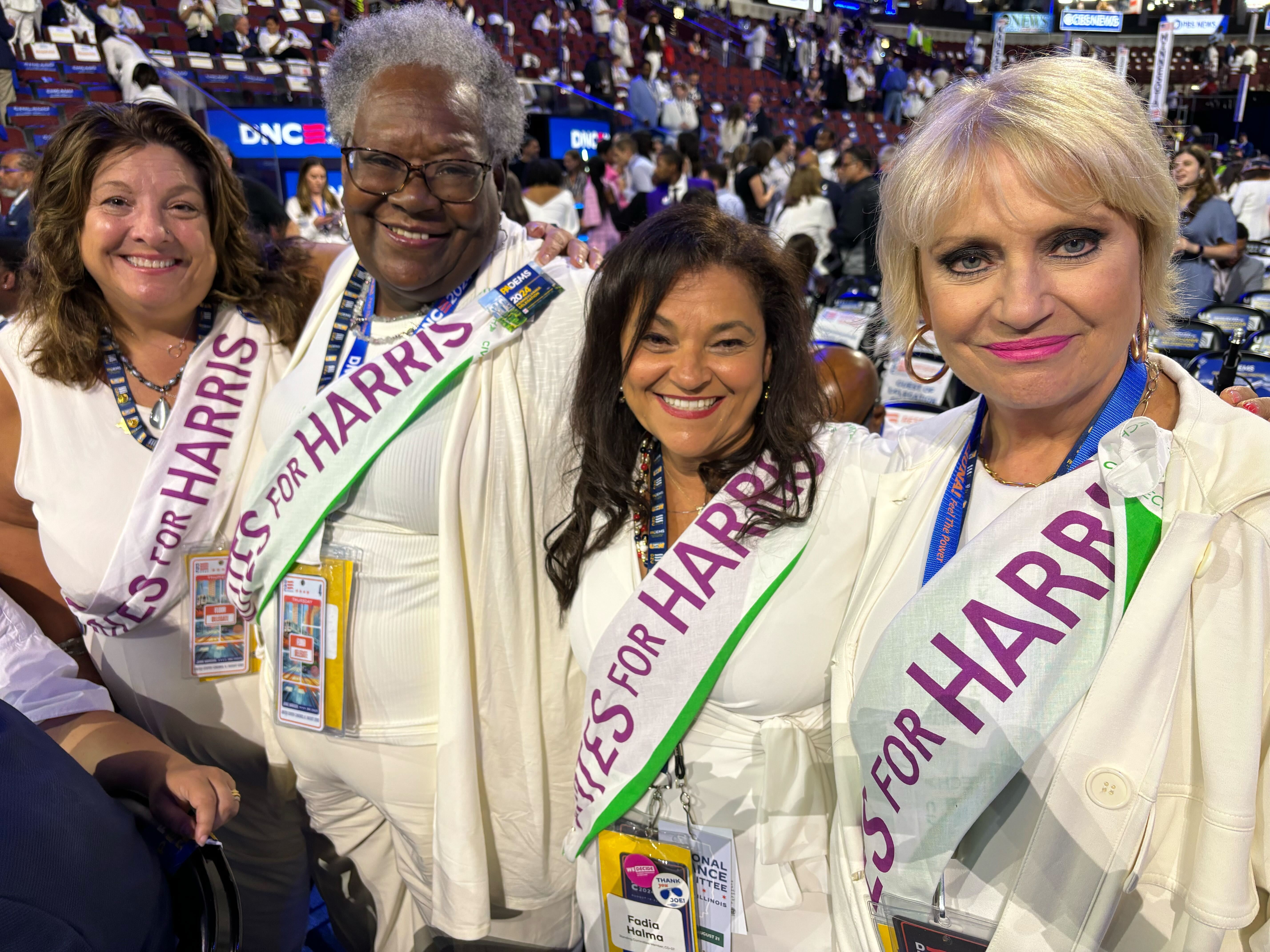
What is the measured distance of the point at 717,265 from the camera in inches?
53.6

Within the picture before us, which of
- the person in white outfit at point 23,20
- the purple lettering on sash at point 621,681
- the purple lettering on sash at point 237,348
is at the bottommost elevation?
the purple lettering on sash at point 621,681

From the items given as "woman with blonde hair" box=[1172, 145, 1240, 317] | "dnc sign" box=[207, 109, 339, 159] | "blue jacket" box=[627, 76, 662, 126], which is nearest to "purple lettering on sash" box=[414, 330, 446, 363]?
"woman with blonde hair" box=[1172, 145, 1240, 317]

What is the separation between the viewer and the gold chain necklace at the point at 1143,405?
107 centimetres

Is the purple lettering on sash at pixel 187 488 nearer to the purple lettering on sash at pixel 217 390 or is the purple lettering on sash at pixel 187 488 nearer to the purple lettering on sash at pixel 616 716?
the purple lettering on sash at pixel 217 390

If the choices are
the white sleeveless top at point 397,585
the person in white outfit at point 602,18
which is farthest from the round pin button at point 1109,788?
the person in white outfit at point 602,18

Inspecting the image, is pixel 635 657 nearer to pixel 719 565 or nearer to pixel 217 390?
pixel 719 565

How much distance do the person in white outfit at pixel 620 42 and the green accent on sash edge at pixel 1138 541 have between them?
1569cm

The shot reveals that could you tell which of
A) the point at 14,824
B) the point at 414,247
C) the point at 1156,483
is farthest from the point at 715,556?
the point at 14,824

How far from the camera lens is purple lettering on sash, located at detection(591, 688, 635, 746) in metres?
1.40

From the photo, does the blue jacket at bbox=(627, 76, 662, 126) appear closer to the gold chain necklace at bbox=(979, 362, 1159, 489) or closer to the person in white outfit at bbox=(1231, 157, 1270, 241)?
the person in white outfit at bbox=(1231, 157, 1270, 241)

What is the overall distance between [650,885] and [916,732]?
520mm

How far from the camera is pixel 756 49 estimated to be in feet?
64.6

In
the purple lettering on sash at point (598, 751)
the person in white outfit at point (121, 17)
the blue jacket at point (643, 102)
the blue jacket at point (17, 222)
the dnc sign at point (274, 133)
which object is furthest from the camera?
the blue jacket at point (643, 102)

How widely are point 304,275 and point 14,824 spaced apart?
59.1 inches
